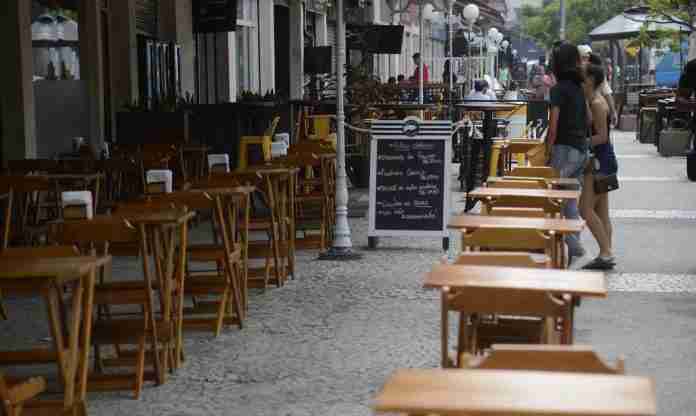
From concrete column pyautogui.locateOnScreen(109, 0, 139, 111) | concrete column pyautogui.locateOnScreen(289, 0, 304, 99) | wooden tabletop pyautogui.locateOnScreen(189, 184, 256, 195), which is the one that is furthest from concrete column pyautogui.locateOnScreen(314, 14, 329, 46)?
wooden tabletop pyautogui.locateOnScreen(189, 184, 256, 195)

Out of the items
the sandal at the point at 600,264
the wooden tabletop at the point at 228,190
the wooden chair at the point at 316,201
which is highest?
the wooden tabletop at the point at 228,190

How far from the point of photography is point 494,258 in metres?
5.54

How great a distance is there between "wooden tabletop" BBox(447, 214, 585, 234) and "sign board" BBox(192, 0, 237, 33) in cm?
1176

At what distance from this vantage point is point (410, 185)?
38.5 ft

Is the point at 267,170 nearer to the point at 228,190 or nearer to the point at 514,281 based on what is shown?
the point at 228,190

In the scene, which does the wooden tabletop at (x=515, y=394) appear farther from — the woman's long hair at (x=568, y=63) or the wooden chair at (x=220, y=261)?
the woman's long hair at (x=568, y=63)

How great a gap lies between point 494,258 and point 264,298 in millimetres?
4115

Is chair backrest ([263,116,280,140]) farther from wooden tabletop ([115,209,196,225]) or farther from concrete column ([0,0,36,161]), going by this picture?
wooden tabletop ([115,209,196,225])

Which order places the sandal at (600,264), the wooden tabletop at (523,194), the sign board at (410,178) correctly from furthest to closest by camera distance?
1. the sign board at (410,178)
2. the sandal at (600,264)
3. the wooden tabletop at (523,194)

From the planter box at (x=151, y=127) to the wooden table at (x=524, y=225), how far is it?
7.64 meters

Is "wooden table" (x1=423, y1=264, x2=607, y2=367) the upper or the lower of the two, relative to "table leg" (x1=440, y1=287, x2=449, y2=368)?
upper

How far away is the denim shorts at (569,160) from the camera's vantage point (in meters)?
10.5

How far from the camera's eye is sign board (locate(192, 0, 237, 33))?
18.3 m

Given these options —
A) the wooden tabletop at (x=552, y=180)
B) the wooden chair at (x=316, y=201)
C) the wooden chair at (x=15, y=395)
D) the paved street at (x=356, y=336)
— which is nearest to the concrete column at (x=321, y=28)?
the wooden chair at (x=316, y=201)
